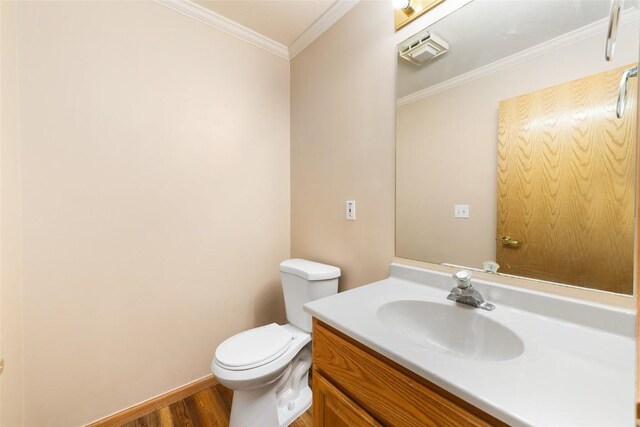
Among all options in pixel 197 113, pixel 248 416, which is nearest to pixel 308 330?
pixel 248 416

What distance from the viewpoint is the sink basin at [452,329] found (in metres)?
0.78

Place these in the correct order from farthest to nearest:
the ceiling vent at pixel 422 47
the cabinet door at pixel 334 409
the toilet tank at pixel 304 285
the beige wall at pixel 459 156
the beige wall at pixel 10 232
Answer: the toilet tank at pixel 304 285
the ceiling vent at pixel 422 47
the beige wall at pixel 10 232
the beige wall at pixel 459 156
the cabinet door at pixel 334 409

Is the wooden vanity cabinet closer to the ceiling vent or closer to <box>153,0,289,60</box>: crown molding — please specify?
the ceiling vent

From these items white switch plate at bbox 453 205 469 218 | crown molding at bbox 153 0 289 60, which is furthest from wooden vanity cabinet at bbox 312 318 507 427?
crown molding at bbox 153 0 289 60

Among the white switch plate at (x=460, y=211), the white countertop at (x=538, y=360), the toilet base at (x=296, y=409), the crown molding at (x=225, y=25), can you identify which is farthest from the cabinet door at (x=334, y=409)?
the crown molding at (x=225, y=25)

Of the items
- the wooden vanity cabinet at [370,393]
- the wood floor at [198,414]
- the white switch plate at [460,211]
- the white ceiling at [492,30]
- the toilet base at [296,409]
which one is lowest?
the wood floor at [198,414]

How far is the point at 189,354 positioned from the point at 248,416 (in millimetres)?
590

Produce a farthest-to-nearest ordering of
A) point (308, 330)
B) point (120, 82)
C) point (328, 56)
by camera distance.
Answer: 1. point (328, 56)
2. point (308, 330)
3. point (120, 82)

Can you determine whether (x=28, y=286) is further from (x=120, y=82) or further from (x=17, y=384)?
(x=120, y=82)

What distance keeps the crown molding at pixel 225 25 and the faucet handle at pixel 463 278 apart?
6.18ft

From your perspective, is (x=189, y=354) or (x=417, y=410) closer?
(x=417, y=410)

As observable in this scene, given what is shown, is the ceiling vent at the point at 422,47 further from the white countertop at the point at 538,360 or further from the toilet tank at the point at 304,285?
the toilet tank at the point at 304,285

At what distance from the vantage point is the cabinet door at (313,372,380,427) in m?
0.71

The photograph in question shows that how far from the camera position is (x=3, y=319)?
3.17 feet
